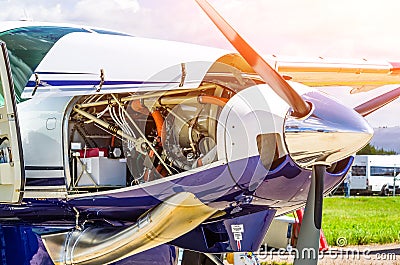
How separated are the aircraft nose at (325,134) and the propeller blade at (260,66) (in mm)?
80

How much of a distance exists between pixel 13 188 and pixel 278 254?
24.8ft

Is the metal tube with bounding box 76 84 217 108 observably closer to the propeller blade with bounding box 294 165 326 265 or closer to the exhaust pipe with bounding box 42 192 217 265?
the exhaust pipe with bounding box 42 192 217 265

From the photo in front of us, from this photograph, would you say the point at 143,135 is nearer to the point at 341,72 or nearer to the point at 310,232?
the point at 310,232

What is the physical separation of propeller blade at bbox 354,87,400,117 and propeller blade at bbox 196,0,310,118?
4.50 ft

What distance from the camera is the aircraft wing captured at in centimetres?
765

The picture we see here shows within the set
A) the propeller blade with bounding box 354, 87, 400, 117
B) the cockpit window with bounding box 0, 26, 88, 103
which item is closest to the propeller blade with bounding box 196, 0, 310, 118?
the cockpit window with bounding box 0, 26, 88, 103

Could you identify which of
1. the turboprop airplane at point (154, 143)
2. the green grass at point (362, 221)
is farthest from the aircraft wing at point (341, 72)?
the green grass at point (362, 221)

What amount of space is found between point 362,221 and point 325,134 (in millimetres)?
14887

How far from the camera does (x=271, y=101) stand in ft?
15.6

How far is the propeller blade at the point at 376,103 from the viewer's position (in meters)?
6.02

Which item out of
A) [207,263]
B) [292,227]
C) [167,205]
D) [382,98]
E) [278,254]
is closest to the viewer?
[167,205]

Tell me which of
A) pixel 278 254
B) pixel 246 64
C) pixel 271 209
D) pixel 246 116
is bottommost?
pixel 278 254

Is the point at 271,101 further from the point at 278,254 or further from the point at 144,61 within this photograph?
the point at 278,254

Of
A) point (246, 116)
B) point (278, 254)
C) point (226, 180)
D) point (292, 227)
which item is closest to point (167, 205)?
point (226, 180)
